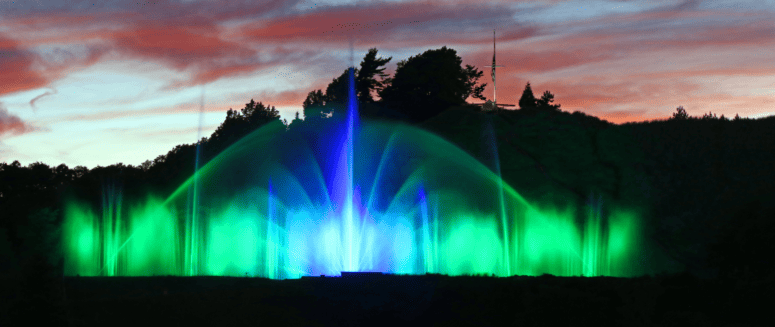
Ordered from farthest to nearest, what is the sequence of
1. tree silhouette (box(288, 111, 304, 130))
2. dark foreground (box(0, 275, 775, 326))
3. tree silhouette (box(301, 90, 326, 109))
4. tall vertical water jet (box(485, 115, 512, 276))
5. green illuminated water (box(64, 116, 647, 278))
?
tree silhouette (box(301, 90, 326, 109)) → tree silhouette (box(288, 111, 304, 130)) → tall vertical water jet (box(485, 115, 512, 276)) → green illuminated water (box(64, 116, 647, 278)) → dark foreground (box(0, 275, 775, 326))

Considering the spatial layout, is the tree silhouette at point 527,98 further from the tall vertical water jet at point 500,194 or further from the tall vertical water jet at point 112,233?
the tall vertical water jet at point 112,233

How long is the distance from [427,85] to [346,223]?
1394 inches

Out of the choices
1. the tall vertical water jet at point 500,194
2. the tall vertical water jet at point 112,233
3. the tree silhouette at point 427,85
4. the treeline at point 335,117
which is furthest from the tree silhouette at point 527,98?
the tall vertical water jet at point 112,233

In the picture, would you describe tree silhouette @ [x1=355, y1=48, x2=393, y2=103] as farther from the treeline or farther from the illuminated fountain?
the illuminated fountain

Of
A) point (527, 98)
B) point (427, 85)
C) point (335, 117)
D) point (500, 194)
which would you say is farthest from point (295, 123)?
point (527, 98)

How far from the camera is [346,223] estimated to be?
34.3 meters

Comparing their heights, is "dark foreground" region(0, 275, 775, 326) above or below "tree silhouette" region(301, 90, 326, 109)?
below

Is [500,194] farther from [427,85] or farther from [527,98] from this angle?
[527,98]

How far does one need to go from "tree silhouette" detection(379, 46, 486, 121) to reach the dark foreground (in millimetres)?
43933

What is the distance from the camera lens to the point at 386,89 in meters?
68.9

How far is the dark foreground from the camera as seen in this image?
17.8m

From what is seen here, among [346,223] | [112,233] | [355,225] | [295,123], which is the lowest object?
[112,233]

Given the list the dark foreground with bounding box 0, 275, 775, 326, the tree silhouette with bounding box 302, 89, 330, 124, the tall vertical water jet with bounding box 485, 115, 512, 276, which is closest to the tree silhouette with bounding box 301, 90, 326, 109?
the tree silhouette with bounding box 302, 89, 330, 124

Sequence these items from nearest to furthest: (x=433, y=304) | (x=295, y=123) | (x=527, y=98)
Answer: (x=433, y=304) → (x=295, y=123) → (x=527, y=98)
